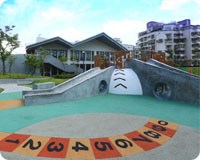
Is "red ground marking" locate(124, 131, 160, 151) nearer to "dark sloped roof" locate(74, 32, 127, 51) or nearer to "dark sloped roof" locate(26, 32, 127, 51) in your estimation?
"dark sloped roof" locate(26, 32, 127, 51)

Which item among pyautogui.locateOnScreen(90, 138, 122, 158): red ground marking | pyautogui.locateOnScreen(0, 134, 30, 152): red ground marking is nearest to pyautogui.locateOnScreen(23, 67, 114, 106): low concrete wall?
pyautogui.locateOnScreen(0, 134, 30, 152): red ground marking

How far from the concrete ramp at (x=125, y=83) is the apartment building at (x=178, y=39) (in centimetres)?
4974

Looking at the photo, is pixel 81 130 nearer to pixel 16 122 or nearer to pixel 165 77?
pixel 16 122

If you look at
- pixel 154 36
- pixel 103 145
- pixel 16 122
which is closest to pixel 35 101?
pixel 16 122

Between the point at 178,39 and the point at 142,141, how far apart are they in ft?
221

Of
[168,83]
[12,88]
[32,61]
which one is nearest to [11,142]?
[168,83]

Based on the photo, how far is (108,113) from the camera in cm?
791

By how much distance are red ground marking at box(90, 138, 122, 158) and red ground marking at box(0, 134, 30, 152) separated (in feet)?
5.54

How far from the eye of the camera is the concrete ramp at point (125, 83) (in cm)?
1289

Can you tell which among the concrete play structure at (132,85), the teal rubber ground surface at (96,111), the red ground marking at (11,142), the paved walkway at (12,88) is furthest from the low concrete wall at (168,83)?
the paved walkway at (12,88)

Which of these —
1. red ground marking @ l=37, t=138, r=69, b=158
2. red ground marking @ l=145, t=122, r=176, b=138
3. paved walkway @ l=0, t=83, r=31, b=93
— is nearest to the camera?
red ground marking @ l=37, t=138, r=69, b=158

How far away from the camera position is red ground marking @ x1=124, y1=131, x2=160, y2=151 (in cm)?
474

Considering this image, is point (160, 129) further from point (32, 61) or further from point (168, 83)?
point (32, 61)

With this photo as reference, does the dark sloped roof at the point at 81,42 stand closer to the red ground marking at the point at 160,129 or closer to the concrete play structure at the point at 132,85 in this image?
the concrete play structure at the point at 132,85
